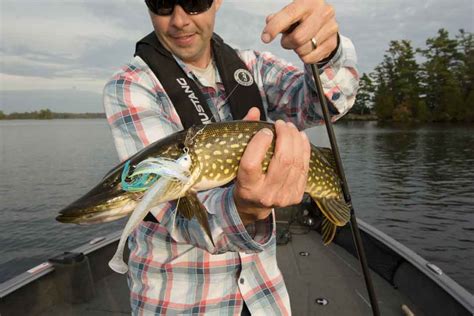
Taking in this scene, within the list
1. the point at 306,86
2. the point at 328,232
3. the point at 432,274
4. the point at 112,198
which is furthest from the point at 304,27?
the point at 432,274

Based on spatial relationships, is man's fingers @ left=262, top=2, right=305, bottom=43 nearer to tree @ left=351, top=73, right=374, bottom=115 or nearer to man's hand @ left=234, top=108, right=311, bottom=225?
man's hand @ left=234, top=108, right=311, bottom=225

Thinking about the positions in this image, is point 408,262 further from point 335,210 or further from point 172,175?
point 172,175

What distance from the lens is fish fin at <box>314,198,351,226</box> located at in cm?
235

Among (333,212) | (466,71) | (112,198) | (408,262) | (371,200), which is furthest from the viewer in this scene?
(466,71)

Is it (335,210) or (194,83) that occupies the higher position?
(194,83)

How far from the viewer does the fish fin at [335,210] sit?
2.35 metres

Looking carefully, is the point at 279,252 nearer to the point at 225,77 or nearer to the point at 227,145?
the point at 225,77

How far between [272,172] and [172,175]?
0.48m

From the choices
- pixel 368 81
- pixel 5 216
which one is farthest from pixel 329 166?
pixel 368 81

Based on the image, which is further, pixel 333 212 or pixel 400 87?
pixel 400 87

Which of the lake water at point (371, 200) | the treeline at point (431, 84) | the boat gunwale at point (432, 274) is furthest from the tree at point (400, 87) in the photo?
the boat gunwale at point (432, 274)

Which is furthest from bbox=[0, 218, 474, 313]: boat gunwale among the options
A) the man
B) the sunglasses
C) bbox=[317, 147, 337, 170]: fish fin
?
the sunglasses

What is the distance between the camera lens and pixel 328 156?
8.10ft

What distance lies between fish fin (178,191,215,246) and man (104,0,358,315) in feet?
0.14
